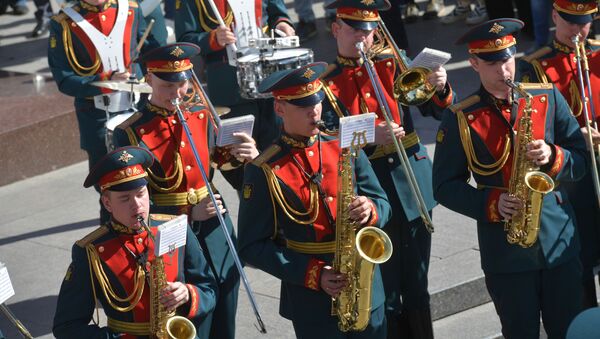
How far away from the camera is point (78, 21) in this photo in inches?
326

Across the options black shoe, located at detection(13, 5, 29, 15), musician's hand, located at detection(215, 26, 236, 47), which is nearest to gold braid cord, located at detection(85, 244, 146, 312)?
musician's hand, located at detection(215, 26, 236, 47)

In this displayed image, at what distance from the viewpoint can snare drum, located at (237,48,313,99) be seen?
764cm

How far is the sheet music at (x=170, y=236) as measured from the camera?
17.3ft

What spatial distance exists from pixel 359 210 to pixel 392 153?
51.2 inches

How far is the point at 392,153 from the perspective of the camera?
6.98 meters

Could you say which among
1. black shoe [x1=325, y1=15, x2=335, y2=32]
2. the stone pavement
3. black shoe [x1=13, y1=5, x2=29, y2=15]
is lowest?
black shoe [x1=13, y1=5, x2=29, y2=15]

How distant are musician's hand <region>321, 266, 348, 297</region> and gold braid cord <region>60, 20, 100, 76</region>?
3196 mm

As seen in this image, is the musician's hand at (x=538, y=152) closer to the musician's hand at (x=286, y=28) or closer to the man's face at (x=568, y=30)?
the man's face at (x=568, y=30)

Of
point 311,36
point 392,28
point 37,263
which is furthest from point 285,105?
point 311,36

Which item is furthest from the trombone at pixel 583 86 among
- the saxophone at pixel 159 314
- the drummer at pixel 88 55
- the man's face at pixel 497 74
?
the drummer at pixel 88 55

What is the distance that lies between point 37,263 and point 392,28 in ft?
18.0

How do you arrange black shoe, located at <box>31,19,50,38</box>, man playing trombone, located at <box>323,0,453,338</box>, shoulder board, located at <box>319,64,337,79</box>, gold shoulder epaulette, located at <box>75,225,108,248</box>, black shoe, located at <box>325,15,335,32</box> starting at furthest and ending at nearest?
1. black shoe, located at <box>31,19,50,38</box>
2. black shoe, located at <box>325,15,335,32</box>
3. shoulder board, located at <box>319,64,337,79</box>
4. man playing trombone, located at <box>323,0,453,338</box>
5. gold shoulder epaulette, located at <box>75,225,108,248</box>

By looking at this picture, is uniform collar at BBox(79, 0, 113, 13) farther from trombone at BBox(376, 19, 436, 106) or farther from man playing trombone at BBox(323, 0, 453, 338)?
trombone at BBox(376, 19, 436, 106)

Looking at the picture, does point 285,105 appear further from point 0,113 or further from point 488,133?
point 0,113
